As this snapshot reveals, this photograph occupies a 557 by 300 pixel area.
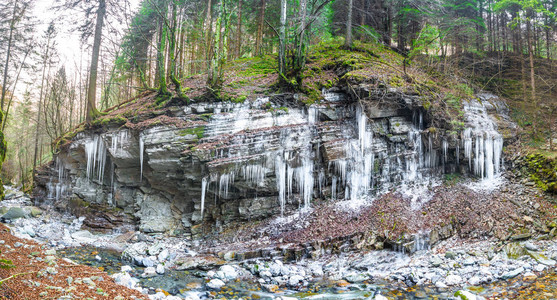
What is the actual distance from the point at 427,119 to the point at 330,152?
4.13 meters

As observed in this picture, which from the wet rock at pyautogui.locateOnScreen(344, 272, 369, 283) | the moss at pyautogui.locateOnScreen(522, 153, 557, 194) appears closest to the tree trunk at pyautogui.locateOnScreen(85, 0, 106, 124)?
the wet rock at pyautogui.locateOnScreen(344, 272, 369, 283)

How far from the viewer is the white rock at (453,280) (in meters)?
6.04

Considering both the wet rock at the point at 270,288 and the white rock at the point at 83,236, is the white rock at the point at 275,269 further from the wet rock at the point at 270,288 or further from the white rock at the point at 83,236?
the white rock at the point at 83,236

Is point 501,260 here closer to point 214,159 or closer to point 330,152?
point 330,152

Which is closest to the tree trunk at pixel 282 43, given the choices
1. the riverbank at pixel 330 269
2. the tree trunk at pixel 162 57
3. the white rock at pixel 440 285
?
the tree trunk at pixel 162 57

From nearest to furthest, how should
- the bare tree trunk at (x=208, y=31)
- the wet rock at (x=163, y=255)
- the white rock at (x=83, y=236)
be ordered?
the wet rock at (x=163, y=255), the white rock at (x=83, y=236), the bare tree trunk at (x=208, y=31)

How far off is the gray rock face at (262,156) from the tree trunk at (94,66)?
898mm

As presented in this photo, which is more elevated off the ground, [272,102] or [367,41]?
[367,41]

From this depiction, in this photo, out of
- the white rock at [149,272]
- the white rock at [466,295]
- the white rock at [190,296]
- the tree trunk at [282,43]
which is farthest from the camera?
the tree trunk at [282,43]

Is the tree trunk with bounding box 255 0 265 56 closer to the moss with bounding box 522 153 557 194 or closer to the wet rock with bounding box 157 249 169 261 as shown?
the wet rock with bounding box 157 249 169 261

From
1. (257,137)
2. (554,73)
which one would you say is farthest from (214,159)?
(554,73)

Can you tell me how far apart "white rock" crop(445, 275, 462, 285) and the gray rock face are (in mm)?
4052

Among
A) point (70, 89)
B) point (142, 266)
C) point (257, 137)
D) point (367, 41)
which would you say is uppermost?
point (367, 41)

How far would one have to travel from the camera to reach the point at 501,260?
22.6ft
